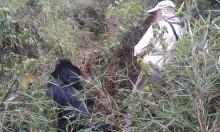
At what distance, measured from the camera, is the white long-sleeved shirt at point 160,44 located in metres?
3.10

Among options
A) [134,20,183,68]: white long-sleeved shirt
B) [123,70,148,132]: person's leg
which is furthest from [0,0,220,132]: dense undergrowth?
[134,20,183,68]: white long-sleeved shirt

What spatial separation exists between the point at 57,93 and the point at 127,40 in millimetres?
2379

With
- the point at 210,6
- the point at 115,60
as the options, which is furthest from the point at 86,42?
the point at 210,6

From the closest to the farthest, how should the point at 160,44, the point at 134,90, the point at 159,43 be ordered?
the point at 134,90, the point at 160,44, the point at 159,43

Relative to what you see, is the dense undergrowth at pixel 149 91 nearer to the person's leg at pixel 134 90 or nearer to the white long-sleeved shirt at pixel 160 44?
the person's leg at pixel 134 90

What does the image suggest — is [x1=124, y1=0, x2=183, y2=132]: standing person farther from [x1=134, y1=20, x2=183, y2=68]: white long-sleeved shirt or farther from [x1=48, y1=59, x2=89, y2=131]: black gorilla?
[x1=48, y1=59, x2=89, y2=131]: black gorilla

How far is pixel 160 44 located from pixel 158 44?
0.74ft

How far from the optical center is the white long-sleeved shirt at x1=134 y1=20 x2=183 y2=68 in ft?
10.2

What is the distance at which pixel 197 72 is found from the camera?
268cm

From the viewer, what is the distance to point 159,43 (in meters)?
3.68

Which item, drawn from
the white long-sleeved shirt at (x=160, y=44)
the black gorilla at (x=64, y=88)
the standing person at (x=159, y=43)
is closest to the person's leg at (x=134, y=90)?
Answer: the standing person at (x=159, y=43)

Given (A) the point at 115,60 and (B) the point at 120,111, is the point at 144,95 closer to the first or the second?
(B) the point at 120,111

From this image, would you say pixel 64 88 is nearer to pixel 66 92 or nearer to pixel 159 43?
pixel 66 92

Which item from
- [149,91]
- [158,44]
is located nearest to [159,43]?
[158,44]
